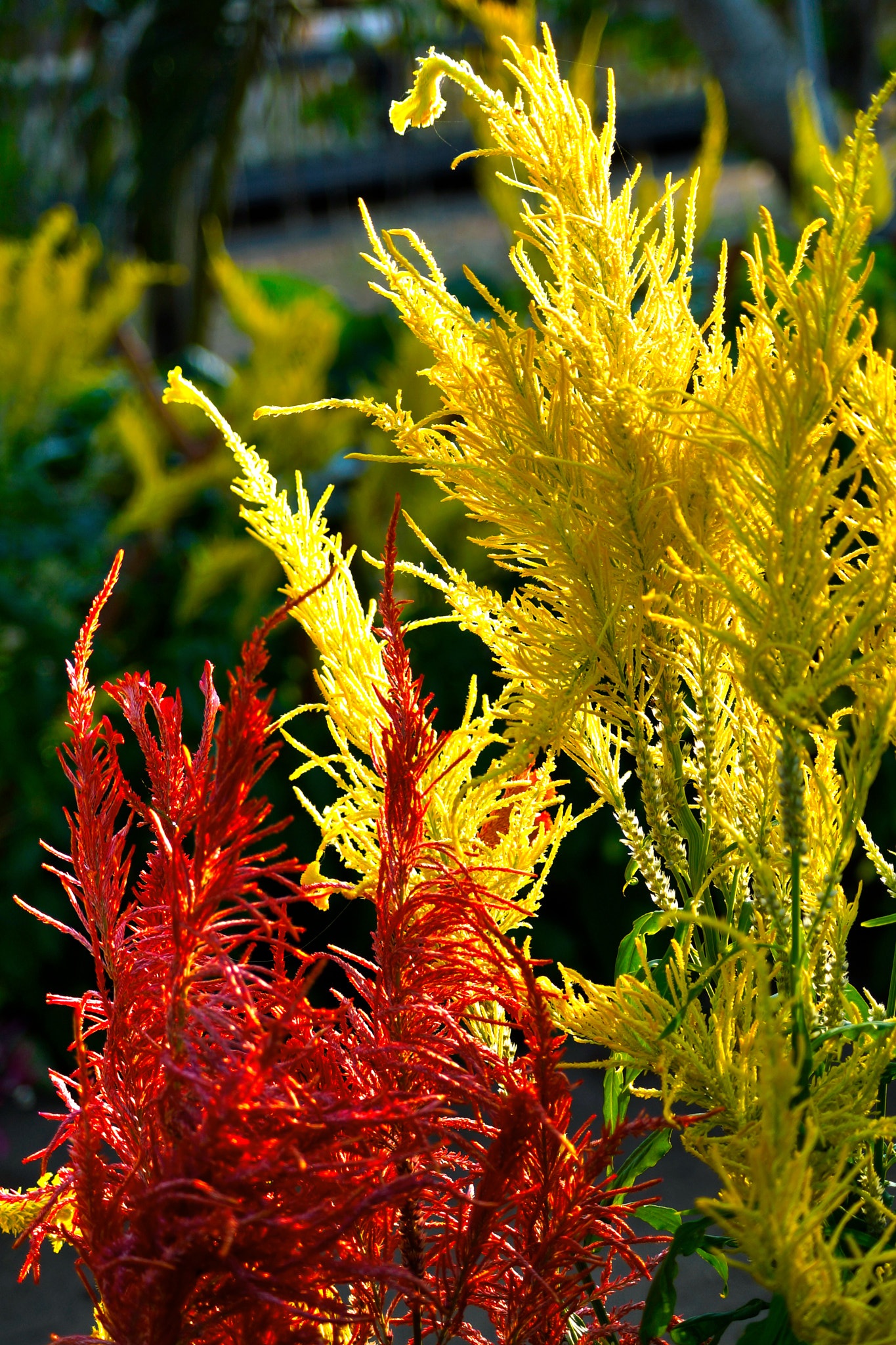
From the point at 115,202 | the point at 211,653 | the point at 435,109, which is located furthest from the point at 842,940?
the point at 115,202

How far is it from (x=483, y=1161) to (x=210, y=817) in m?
0.18

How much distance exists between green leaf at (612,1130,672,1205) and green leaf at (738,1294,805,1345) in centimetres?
12

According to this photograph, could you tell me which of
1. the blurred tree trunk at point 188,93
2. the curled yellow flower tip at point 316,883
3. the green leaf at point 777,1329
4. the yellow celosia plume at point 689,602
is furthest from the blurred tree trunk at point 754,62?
the green leaf at point 777,1329

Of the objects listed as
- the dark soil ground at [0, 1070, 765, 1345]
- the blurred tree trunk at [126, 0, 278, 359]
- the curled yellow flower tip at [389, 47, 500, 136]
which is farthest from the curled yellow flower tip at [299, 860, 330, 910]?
the blurred tree trunk at [126, 0, 278, 359]

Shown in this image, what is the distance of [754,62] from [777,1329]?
11.3ft

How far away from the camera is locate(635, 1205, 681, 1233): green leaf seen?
0.56 metres

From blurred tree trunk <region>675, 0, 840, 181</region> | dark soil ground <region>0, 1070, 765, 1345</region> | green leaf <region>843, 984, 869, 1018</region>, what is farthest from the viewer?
blurred tree trunk <region>675, 0, 840, 181</region>

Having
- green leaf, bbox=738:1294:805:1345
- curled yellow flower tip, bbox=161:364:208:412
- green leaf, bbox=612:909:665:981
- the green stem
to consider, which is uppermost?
curled yellow flower tip, bbox=161:364:208:412

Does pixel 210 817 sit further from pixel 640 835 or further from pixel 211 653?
pixel 211 653

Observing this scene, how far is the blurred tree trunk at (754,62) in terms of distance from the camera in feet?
10.6

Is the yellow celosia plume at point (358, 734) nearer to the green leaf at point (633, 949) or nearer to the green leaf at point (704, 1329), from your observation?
the green leaf at point (633, 949)

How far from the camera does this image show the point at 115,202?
3924 mm

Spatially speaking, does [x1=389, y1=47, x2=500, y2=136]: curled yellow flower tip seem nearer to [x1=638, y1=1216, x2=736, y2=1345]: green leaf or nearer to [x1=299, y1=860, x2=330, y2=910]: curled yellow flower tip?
[x1=299, y1=860, x2=330, y2=910]: curled yellow flower tip

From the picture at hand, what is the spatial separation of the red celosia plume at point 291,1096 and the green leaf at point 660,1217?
2 cm
